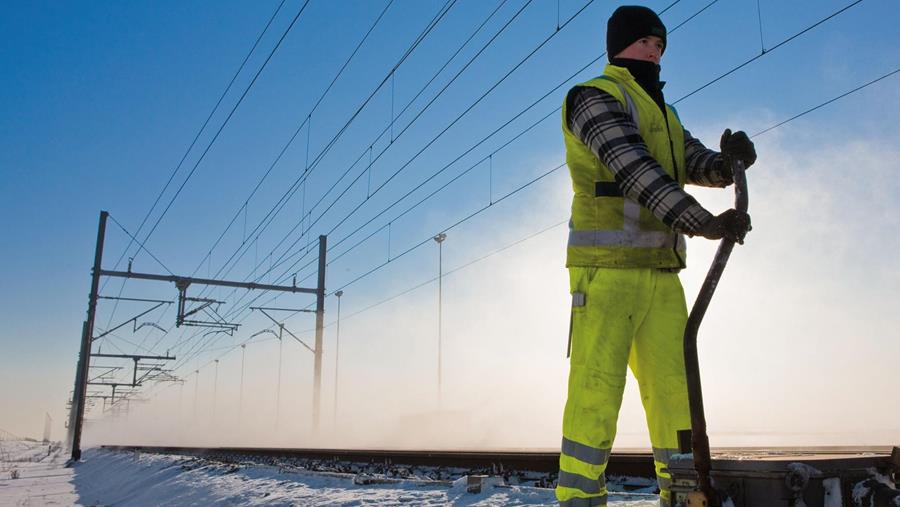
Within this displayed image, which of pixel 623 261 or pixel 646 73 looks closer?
pixel 623 261

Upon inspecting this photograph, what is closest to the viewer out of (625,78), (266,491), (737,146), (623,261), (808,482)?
(808,482)

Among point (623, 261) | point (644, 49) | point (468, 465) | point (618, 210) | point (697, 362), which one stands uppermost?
point (644, 49)

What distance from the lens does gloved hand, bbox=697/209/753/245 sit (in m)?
2.07

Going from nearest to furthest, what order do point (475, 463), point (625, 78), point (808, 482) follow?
point (808, 482) < point (625, 78) < point (475, 463)

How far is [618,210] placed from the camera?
2479mm

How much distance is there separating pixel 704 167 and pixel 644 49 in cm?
50

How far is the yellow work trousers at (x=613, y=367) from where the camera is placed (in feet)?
7.48

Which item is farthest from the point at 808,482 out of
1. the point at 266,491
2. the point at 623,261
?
the point at 266,491

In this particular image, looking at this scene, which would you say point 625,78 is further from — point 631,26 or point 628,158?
point 628,158

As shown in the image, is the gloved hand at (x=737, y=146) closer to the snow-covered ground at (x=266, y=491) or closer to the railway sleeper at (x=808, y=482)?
the railway sleeper at (x=808, y=482)

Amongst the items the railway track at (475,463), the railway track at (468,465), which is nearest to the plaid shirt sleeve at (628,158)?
the railway track at (475,463)

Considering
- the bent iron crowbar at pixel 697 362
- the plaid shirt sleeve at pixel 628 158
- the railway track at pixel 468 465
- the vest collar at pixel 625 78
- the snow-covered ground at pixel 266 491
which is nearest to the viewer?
the bent iron crowbar at pixel 697 362

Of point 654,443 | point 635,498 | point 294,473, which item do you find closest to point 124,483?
point 294,473

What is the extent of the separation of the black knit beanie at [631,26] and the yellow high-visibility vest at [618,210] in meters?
0.13
